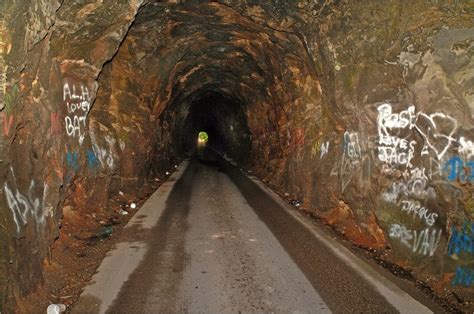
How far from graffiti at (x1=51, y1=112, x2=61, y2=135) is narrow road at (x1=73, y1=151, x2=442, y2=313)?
2431 mm

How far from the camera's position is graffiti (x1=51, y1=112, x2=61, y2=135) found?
6589 millimetres

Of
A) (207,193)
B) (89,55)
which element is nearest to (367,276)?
(89,55)

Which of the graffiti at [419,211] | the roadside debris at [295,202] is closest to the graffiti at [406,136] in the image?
the graffiti at [419,211]

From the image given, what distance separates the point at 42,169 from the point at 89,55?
11.4 feet

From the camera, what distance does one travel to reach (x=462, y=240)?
5848 mm

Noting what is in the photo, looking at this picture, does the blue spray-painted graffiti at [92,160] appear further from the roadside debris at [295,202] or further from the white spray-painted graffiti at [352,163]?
the white spray-painted graffiti at [352,163]

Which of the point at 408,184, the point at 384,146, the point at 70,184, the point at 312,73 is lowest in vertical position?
the point at 70,184

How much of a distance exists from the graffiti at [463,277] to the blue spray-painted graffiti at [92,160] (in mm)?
8399

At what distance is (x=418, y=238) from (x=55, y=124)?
6739 mm

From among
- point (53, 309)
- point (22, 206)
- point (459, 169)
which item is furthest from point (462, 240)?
point (22, 206)

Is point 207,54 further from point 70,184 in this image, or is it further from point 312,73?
point 70,184

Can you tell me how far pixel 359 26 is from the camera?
812 cm

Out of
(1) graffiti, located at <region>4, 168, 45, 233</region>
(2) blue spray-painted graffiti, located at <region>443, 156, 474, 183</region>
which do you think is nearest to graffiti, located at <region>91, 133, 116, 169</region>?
(1) graffiti, located at <region>4, 168, 45, 233</region>

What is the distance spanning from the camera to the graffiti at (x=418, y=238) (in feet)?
21.1
